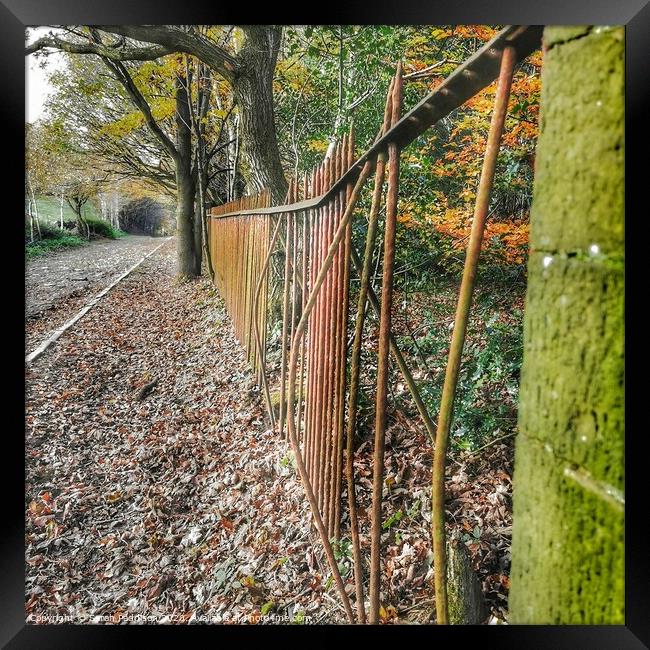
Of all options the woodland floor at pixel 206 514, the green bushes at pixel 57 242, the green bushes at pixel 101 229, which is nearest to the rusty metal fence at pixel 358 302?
the woodland floor at pixel 206 514

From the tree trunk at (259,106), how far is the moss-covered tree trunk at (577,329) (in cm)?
368

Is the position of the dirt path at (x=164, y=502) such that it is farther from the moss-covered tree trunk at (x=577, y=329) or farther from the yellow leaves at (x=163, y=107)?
the yellow leaves at (x=163, y=107)

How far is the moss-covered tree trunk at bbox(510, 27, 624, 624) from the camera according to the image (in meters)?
0.60

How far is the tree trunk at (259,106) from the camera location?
3908 millimetres

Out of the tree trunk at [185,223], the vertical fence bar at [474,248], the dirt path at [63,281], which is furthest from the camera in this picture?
the tree trunk at [185,223]

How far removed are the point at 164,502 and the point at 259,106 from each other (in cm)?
331

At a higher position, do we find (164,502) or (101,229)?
(101,229)

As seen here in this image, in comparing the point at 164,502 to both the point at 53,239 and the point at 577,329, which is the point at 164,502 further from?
the point at 53,239
